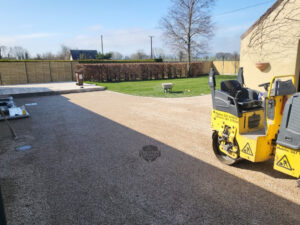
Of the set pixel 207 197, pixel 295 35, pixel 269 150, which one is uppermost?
pixel 295 35

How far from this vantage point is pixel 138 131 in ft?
19.0

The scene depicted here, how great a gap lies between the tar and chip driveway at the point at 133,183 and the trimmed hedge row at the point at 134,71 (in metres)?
14.4

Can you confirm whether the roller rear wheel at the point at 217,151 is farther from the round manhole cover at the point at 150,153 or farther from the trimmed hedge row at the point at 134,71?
the trimmed hedge row at the point at 134,71

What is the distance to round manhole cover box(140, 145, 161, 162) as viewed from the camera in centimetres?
408

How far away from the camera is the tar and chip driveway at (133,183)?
2.52m

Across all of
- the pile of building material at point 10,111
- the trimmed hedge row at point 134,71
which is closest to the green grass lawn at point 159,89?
the trimmed hedge row at point 134,71

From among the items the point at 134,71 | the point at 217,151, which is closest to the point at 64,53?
the point at 134,71

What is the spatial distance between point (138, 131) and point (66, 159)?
2.17 metres

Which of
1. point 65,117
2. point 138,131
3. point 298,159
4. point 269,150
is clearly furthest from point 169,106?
point 298,159

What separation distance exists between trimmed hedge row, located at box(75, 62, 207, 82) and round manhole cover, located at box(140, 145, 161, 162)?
595 inches

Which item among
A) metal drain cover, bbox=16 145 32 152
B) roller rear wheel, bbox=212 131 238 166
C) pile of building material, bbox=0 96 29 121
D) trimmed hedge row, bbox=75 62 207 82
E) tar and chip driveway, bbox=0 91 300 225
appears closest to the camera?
tar and chip driveway, bbox=0 91 300 225

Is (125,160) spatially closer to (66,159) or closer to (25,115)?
(66,159)

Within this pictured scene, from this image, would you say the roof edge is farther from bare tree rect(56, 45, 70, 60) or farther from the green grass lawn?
bare tree rect(56, 45, 70, 60)

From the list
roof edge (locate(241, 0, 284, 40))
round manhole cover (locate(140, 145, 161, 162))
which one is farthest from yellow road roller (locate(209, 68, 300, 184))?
roof edge (locate(241, 0, 284, 40))
